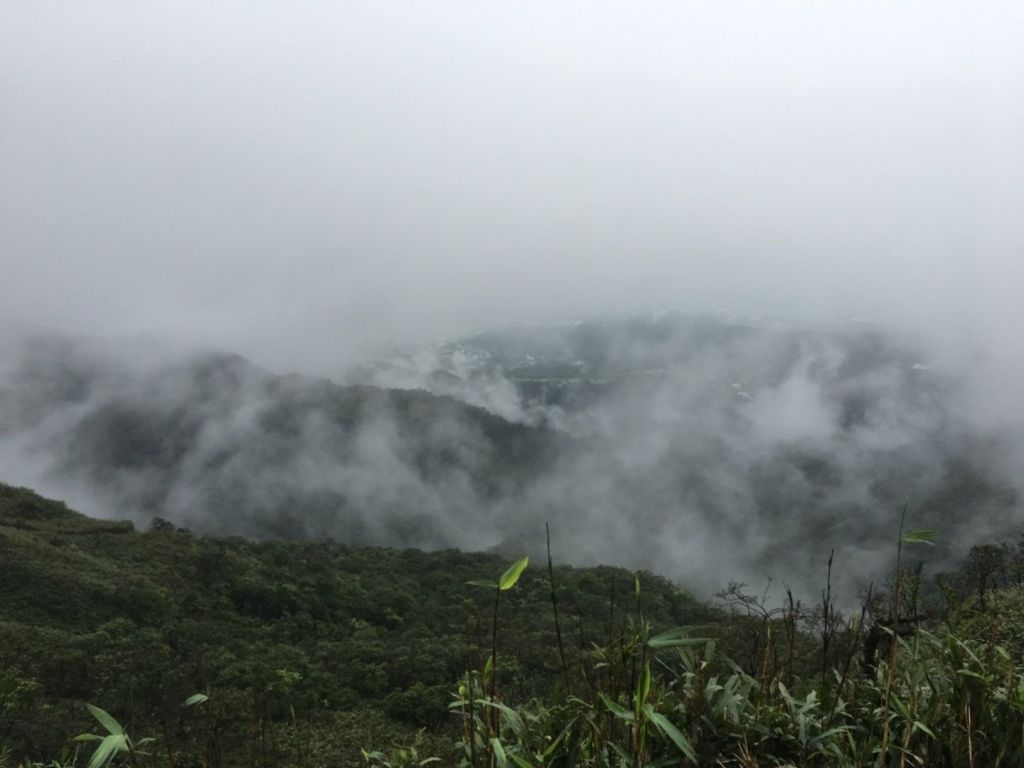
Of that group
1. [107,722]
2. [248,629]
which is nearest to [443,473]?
[248,629]

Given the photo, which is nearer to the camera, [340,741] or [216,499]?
[340,741]

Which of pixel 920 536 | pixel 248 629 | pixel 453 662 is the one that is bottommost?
pixel 248 629

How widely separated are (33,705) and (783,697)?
3039cm

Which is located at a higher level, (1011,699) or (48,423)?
(1011,699)

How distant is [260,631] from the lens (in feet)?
152

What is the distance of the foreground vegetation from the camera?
282cm

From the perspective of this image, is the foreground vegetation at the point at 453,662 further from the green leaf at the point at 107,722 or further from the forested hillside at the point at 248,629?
the forested hillside at the point at 248,629

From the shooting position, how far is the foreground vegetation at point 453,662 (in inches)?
111

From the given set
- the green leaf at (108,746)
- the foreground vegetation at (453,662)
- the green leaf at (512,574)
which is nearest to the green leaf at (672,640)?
the foreground vegetation at (453,662)

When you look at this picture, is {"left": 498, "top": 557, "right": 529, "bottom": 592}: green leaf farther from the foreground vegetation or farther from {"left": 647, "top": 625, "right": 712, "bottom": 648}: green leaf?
{"left": 647, "top": 625, "right": 712, "bottom": 648}: green leaf

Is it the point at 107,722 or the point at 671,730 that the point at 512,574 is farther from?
the point at 107,722

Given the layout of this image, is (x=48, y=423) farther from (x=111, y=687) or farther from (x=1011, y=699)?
(x=1011, y=699)

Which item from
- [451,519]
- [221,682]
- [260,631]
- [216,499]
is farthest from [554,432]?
[221,682]

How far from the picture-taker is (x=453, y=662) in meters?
36.1
